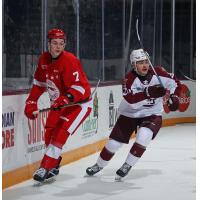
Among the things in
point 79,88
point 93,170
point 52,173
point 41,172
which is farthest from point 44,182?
point 79,88

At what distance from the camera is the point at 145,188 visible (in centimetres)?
411

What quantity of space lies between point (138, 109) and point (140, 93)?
0.13 meters

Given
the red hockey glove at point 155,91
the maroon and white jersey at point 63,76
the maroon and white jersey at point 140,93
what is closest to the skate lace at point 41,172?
the maroon and white jersey at point 63,76

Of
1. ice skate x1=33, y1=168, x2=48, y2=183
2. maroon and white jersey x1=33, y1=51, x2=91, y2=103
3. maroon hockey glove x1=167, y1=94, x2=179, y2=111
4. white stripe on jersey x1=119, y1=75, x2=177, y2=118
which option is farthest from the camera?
white stripe on jersey x1=119, y1=75, x2=177, y2=118

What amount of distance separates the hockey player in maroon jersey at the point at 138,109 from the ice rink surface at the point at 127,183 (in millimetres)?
166

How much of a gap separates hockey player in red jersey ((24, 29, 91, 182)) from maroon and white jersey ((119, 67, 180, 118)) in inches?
12.5

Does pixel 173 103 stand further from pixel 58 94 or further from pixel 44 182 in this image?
pixel 44 182

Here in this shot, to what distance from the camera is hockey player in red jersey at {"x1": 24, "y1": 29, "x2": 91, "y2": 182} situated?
4.09m

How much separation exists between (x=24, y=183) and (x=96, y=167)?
0.57 metres

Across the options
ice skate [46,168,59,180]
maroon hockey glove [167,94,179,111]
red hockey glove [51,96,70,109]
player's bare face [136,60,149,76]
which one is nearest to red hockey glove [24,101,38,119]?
red hockey glove [51,96,70,109]

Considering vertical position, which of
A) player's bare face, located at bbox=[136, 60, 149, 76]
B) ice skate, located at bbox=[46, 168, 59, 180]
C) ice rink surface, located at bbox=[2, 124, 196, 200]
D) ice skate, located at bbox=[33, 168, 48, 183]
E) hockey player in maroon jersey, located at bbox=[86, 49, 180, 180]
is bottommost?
ice rink surface, located at bbox=[2, 124, 196, 200]

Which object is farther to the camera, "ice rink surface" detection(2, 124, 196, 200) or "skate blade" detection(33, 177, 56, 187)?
"skate blade" detection(33, 177, 56, 187)

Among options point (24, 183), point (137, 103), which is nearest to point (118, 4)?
point (137, 103)

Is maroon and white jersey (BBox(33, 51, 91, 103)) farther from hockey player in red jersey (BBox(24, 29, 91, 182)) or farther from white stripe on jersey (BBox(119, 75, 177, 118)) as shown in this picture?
white stripe on jersey (BBox(119, 75, 177, 118))
